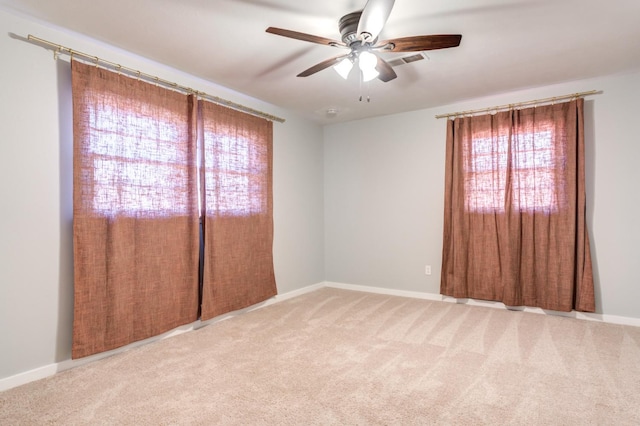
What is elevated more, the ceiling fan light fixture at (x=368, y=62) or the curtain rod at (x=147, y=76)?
the curtain rod at (x=147, y=76)

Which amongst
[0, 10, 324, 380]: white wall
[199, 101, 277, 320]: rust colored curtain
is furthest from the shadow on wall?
[199, 101, 277, 320]: rust colored curtain

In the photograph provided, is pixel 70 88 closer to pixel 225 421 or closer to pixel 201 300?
pixel 201 300

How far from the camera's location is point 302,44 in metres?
2.63

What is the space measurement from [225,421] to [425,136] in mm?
3751

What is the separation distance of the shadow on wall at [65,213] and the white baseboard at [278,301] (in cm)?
11

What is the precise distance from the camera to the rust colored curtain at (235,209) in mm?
3363

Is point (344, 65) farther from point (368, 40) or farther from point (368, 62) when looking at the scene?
point (368, 40)

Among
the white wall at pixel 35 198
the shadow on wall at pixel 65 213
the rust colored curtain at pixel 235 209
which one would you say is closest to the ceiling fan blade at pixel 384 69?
the rust colored curtain at pixel 235 209

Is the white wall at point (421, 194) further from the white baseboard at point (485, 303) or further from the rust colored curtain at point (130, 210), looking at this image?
the rust colored curtain at point (130, 210)

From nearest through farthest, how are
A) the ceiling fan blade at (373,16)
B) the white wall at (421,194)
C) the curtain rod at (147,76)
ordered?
the ceiling fan blade at (373,16) → the curtain rod at (147,76) → the white wall at (421,194)

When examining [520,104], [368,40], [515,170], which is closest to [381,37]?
[368,40]

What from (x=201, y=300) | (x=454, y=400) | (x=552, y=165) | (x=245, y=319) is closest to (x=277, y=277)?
(x=245, y=319)

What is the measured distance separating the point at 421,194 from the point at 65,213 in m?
3.67

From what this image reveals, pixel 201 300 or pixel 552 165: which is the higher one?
pixel 552 165
